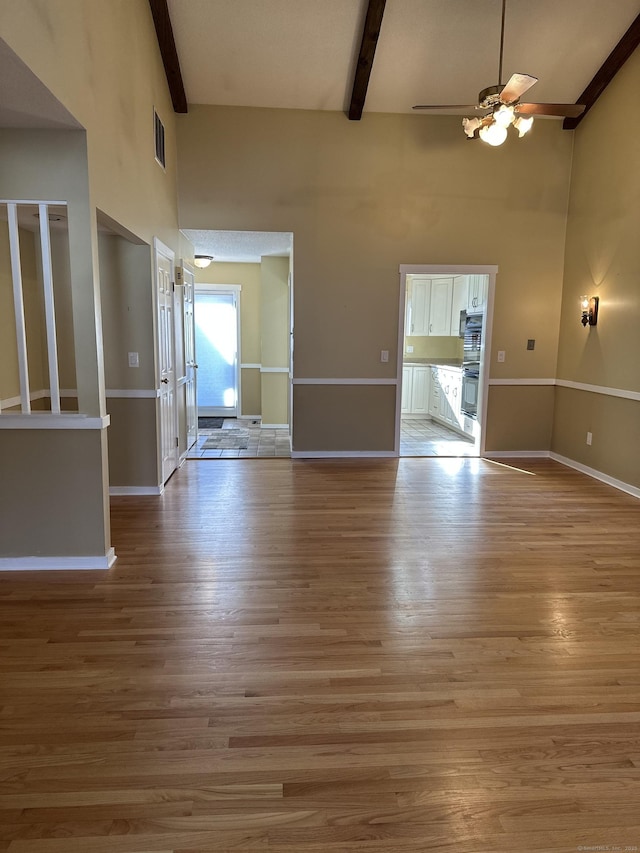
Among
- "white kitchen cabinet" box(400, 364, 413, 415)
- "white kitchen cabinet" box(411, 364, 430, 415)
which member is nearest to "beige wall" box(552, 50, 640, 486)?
"white kitchen cabinet" box(411, 364, 430, 415)

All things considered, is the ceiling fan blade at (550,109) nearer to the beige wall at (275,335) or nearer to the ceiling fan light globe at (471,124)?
the ceiling fan light globe at (471,124)

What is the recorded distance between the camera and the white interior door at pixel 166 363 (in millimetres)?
4832

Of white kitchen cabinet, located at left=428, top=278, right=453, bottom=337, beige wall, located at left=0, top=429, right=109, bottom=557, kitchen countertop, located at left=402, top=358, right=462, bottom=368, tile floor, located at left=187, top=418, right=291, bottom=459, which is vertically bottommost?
tile floor, located at left=187, top=418, right=291, bottom=459

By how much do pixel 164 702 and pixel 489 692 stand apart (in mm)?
1311

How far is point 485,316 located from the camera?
6.11 m

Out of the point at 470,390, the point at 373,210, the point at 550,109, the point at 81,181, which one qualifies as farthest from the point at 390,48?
the point at 470,390

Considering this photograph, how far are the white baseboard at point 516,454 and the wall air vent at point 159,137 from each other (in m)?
4.67

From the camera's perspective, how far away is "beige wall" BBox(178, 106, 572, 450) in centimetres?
563

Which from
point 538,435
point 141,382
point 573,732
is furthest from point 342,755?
point 538,435

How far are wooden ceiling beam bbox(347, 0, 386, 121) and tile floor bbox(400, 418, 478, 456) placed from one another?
3.82m

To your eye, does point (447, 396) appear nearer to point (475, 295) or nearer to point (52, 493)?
point (475, 295)

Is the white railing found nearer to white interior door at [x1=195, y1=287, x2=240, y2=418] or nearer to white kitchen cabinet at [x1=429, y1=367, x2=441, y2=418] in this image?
white interior door at [x1=195, y1=287, x2=240, y2=418]

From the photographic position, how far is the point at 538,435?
6410 millimetres

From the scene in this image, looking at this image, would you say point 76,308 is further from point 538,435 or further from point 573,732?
point 538,435
